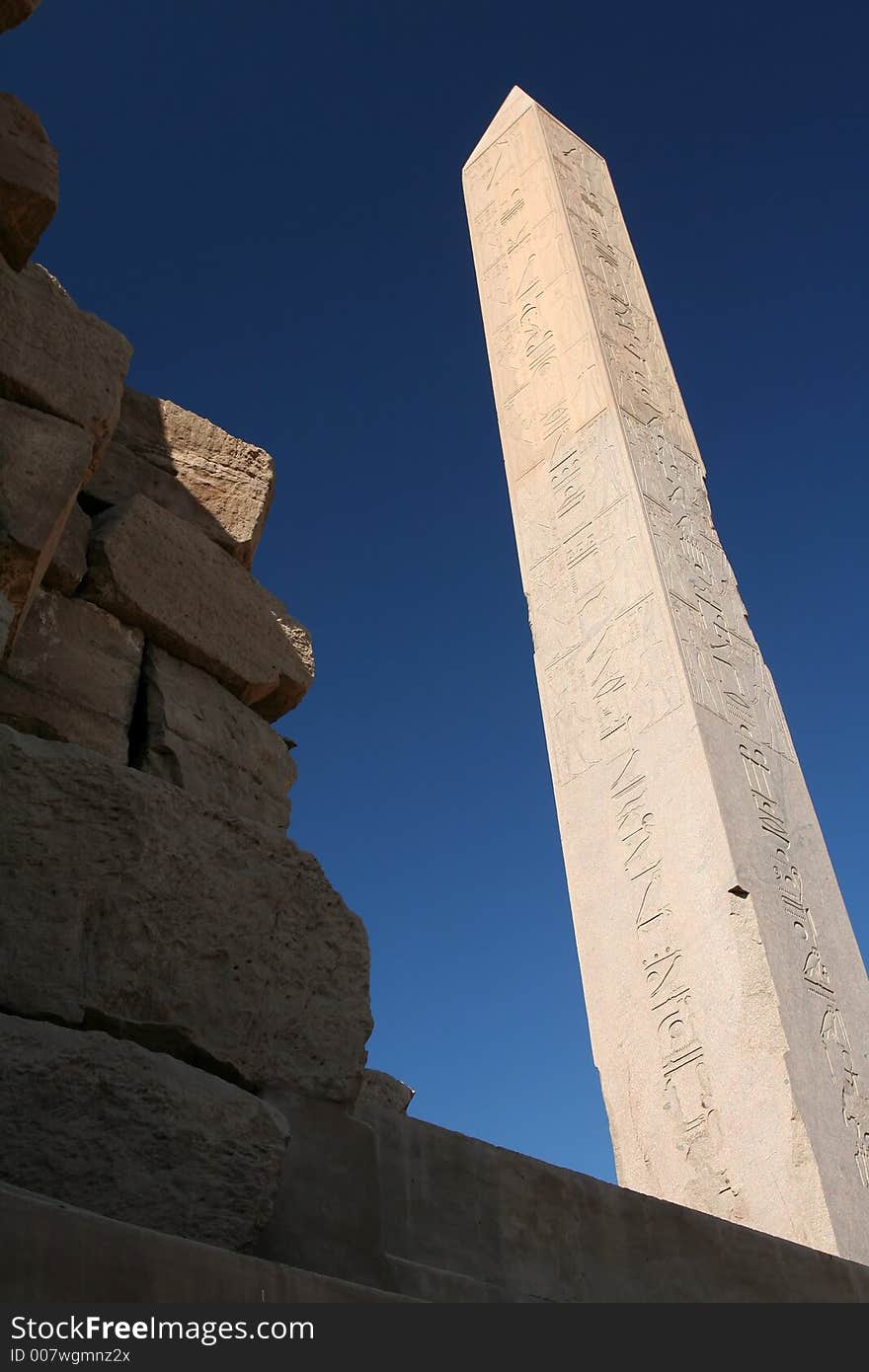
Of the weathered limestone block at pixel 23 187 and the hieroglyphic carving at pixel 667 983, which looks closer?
the weathered limestone block at pixel 23 187

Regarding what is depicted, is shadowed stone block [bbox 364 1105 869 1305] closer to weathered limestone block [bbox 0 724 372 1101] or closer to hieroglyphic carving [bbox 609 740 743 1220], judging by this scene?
weathered limestone block [bbox 0 724 372 1101]

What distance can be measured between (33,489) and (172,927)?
0.79 metres

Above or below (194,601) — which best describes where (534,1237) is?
below

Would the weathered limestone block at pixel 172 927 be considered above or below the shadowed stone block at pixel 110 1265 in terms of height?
above

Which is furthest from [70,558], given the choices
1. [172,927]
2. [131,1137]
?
[131,1137]

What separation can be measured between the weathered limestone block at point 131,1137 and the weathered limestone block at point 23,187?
1.46 meters

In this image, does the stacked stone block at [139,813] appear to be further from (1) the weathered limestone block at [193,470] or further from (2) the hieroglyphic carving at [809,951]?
(2) the hieroglyphic carving at [809,951]

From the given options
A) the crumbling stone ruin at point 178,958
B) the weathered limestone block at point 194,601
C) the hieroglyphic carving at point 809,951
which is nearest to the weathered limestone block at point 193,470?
the crumbling stone ruin at point 178,958

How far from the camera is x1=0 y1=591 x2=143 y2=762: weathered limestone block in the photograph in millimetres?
2393

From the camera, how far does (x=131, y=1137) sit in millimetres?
1859

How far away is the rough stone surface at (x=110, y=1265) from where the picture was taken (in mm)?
1427

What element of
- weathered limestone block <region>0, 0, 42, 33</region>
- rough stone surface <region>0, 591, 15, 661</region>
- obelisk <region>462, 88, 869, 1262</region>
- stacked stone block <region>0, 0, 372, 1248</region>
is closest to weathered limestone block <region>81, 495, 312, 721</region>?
stacked stone block <region>0, 0, 372, 1248</region>

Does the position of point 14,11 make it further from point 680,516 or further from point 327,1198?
point 680,516

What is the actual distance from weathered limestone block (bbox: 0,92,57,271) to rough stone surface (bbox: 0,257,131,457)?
1.9 inches
